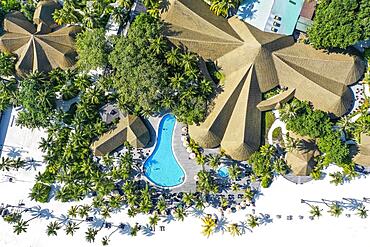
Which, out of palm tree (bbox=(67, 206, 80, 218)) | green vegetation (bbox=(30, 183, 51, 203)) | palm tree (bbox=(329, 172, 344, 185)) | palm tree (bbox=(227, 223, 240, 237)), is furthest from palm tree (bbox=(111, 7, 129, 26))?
palm tree (bbox=(329, 172, 344, 185))

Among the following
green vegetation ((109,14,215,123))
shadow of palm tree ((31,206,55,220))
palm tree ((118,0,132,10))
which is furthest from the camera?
shadow of palm tree ((31,206,55,220))

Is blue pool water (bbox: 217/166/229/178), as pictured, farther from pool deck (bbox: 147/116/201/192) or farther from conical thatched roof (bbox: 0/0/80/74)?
conical thatched roof (bbox: 0/0/80/74)

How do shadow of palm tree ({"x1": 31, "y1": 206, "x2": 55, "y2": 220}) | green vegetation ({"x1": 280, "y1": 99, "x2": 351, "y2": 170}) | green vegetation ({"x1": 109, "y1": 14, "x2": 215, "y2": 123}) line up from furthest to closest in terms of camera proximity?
shadow of palm tree ({"x1": 31, "y1": 206, "x2": 55, "y2": 220}) → green vegetation ({"x1": 280, "y1": 99, "x2": 351, "y2": 170}) → green vegetation ({"x1": 109, "y1": 14, "x2": 215, "y2": 123})

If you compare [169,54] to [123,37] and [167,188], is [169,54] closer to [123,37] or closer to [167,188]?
[123,37]

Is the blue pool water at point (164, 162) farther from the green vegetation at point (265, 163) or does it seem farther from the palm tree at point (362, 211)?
the palm tree at point (362, 211)

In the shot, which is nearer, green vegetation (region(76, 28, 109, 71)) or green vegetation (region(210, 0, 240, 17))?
green vegetation (region(76, 28, 109, 71))

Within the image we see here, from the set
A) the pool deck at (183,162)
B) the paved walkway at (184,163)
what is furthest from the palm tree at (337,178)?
the pool deck at (183,162)

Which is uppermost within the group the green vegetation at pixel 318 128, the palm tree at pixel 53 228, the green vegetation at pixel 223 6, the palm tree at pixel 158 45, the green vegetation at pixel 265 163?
the green vegetation at pixel 223 6
